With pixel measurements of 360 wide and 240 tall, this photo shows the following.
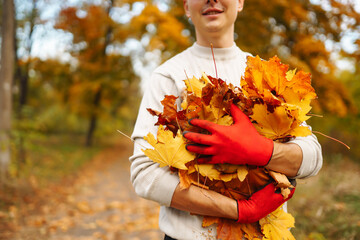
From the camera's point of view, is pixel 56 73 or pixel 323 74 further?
pixel 56 73

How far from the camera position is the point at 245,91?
1.05m

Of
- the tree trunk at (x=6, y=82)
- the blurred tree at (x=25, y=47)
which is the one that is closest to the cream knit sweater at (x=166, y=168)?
the tree trunk at (x=6, y=82)

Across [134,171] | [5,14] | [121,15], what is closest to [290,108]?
[134,171]

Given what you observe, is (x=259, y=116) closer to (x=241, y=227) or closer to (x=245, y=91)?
(x=245, y=91)

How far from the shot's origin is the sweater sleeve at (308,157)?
3.61 feet

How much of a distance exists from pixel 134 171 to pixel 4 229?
3.73m

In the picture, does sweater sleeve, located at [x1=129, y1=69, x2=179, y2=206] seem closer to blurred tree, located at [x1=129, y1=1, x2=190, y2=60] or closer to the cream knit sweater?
the cream knit sweater

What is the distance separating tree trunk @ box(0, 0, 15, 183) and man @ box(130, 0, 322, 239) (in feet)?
14.8

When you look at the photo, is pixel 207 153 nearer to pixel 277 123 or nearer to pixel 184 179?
pixel 184 179

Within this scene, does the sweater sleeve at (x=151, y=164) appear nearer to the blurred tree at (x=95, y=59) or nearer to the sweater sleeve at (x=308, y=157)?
the sweater sleeve at (x=308, y=157)

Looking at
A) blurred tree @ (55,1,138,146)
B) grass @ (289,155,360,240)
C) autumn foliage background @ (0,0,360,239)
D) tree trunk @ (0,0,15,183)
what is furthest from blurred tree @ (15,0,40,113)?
grass @ (289,155,360,240)

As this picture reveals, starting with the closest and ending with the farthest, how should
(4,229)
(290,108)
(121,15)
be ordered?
(290,108)
(4,229)
(121,15)

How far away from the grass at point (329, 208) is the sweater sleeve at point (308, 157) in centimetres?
171

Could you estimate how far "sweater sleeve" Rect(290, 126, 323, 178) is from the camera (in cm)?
110
